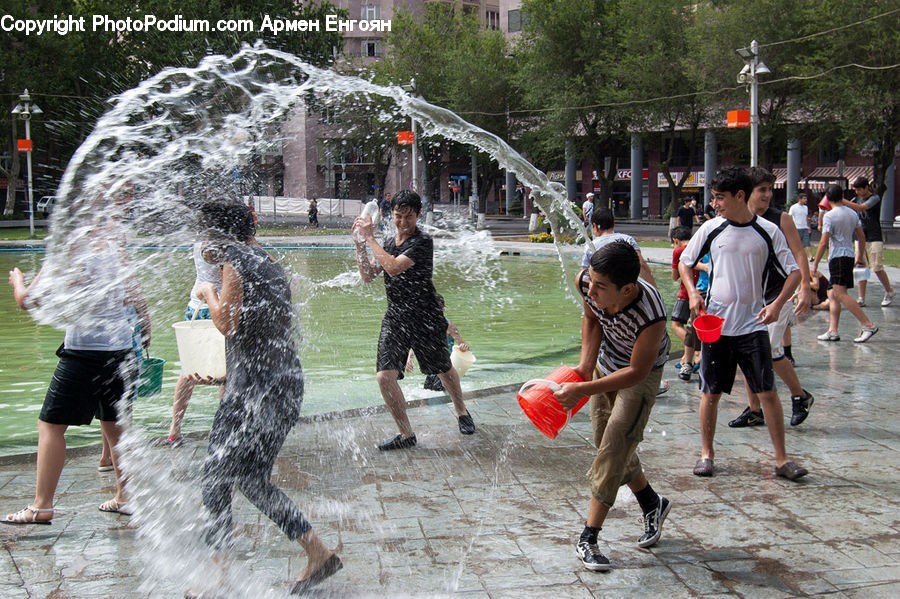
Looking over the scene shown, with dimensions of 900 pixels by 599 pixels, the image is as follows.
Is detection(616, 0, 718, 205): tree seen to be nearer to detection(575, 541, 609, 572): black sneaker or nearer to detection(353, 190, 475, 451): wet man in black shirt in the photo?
detection(353, 190, 475, 451): wet man in black shirt

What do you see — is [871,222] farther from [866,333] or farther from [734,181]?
[734,181]

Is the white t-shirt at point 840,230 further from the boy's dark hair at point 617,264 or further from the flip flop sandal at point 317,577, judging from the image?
→ the flip flop sandal at point 317,577

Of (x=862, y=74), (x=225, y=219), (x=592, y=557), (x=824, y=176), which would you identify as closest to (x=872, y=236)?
(x=592, y=557)

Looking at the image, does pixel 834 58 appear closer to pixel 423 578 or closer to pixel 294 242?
pixel 294 242

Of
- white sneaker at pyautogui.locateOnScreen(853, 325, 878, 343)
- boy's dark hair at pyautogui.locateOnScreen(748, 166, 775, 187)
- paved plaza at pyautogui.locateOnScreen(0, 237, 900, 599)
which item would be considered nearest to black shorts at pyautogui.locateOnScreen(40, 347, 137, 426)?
paved plaza at pyautogui.locateOnScreen(0, 237, 900, 599)

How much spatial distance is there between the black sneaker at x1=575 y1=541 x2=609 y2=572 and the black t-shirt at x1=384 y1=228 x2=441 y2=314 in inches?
99.3

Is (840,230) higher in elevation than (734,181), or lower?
lower

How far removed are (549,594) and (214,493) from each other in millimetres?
1562

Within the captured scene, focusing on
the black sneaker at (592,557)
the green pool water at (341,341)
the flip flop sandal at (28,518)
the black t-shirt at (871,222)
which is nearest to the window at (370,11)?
the green pool water at (341,341)

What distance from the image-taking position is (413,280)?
20.6 ft

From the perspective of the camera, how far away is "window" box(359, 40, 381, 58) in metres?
74.2

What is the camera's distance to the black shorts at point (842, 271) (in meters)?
10.4

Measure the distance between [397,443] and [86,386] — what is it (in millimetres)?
2211

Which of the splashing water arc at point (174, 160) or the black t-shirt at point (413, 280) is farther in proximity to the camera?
the black t-shirt at point (413, 280)
